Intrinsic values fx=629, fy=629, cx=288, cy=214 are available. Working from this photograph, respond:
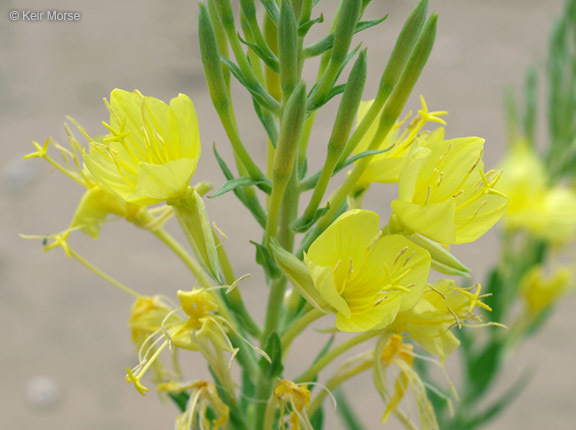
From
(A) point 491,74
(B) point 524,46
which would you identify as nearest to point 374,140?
(A) point 491,74

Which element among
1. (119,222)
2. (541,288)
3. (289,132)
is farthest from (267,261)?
(119,222)

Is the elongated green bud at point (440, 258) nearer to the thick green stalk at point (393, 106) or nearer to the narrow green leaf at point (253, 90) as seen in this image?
the thick green stalk at point (393, 106)

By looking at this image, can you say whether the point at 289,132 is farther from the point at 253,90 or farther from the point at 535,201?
the point at 535,201

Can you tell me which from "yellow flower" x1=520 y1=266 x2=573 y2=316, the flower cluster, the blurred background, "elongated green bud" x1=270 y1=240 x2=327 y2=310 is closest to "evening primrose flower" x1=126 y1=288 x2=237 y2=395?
the flower cluster

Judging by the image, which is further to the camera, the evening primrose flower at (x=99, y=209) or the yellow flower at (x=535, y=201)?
the yellow flower at (x=535, y=201)

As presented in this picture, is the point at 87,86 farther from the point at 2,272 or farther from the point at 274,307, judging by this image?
the point at 274,307

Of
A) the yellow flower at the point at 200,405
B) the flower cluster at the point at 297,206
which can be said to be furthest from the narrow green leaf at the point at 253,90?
the yellow flower at the point at 200,405

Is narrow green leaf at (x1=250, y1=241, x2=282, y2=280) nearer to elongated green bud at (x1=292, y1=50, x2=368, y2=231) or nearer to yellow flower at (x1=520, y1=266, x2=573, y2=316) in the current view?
elongated green bud at (x1=292, y1=50, x2=368, y2=231)
